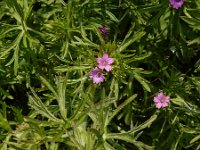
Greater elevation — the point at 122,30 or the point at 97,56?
the point at 122,30

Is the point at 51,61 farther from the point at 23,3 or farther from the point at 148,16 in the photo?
the point at 148,16

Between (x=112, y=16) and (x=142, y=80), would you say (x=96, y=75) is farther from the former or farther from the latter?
(x=112, y=16)

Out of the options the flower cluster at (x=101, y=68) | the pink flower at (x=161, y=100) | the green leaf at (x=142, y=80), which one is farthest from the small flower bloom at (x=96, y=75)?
the pink flower at (x=161, y=100)

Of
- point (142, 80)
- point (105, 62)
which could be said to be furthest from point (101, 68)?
point (142, 80)

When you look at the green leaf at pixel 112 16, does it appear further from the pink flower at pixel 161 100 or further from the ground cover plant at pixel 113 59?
the pink flower at pixel 161 100

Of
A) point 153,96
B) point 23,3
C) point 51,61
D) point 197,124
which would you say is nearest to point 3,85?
point 51,61

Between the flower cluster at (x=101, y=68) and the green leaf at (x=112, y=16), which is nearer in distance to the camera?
the flower cluster at (x=101, y=68)

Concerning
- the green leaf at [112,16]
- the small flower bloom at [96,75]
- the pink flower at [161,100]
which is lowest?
the pink flower at [161,100]

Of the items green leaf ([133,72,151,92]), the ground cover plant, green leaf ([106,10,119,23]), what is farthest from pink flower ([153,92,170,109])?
green leaf ([106,10,119,23])
